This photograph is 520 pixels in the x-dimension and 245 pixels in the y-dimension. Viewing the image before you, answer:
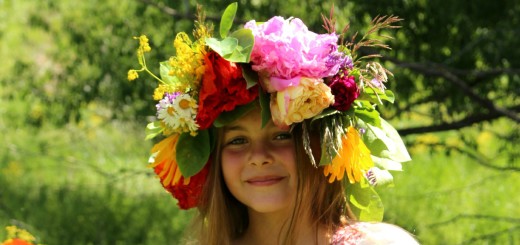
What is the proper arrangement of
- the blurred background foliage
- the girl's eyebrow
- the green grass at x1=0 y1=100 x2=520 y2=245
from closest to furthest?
1. the girl's eyebrow
2. the blurred background foliage
3. the green grass at x1=0 y1=100 x2=520 y2=245

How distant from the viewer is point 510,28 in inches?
215

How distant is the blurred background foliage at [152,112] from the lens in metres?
5.65

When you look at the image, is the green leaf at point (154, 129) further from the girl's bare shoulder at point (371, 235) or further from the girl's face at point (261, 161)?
the girl's bare shoulder at point (371, 235)

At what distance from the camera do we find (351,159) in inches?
122

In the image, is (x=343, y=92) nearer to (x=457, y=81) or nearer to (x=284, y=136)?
(x=284, y=136)

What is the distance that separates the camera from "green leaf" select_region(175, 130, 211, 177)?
3307 millimetres

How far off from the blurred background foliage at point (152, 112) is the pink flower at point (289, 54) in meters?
2.08

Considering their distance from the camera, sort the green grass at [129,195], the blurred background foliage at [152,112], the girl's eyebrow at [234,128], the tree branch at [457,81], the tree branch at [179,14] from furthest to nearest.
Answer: the green grass at [129,195] → the blurred background foliage at [152,112] → the tree branch at [179,14] → the tree branch at [457,81] → the girl's eyebrow at [234,128]

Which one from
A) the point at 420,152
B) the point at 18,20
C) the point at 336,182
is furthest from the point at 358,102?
the point at 18,20

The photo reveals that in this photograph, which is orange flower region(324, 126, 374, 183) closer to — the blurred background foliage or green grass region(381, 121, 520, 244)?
the blurred background foliage

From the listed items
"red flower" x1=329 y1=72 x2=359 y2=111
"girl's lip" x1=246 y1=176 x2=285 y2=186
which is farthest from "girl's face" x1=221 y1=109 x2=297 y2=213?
"red flower" x1=329 y1=72 x2=359 y2=111

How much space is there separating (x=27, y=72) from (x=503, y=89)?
2.90 metres

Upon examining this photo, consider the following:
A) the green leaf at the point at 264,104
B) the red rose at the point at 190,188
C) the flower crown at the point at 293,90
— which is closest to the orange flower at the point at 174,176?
the red rose at the point at 190,188

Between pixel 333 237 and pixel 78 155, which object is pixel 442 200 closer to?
pixel 78 155
